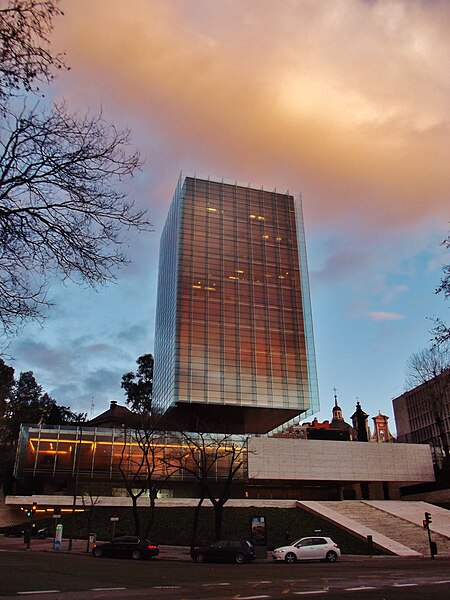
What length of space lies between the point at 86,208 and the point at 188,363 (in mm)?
64743

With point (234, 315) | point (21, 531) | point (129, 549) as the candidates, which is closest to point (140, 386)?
point (234, 315)

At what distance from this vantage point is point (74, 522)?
45.8 meters

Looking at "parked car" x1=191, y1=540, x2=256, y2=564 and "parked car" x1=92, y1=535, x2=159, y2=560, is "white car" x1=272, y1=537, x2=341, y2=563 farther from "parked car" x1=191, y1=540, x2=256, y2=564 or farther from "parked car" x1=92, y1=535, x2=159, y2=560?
"parked car" x1=92, y1=535, x2=159, y2=560

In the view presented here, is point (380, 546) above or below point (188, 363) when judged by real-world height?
below

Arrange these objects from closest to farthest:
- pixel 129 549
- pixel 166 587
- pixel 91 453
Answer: pixel 166 587
pixel 129 549
pixel 91 453

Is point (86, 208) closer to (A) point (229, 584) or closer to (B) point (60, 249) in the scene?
(B) point (60, 249)

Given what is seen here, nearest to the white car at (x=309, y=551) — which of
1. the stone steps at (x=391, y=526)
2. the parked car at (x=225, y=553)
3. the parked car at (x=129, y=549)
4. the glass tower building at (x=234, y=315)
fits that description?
the parked car at (x=225, y=553)

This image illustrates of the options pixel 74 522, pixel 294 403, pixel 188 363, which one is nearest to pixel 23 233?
pixel 74 522

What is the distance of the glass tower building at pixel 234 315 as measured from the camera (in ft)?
242

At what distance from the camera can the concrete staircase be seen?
3684 cm

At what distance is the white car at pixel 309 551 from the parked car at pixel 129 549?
285 inches

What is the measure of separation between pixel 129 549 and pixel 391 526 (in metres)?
25.3

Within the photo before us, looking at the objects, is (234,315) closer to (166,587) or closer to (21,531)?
(21,531)

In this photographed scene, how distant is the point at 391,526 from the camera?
4322 centimetres
